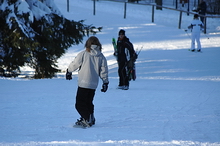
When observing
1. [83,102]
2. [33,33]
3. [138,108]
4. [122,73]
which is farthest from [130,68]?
[33,33]

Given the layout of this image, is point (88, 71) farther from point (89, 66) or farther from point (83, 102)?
point (83, 102)

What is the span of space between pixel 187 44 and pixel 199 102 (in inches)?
483

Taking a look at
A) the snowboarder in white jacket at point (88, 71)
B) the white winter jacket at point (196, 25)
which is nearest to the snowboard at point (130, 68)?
the snowboarder in white jacket at point (88, 71)

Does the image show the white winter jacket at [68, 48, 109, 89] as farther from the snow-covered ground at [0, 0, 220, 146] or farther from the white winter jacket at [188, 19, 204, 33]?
the white winter jacket at [188, 19, 204, 33]

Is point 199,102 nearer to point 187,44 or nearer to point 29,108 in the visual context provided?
point 29,108

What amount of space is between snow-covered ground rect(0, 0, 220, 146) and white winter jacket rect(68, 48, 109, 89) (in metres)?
0.72

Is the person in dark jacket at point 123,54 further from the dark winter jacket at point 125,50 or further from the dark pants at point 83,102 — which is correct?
the dark pants at point 83,102

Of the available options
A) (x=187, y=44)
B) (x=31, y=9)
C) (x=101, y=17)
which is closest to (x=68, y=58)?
(x=187, y=44)

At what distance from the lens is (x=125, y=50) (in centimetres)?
1011

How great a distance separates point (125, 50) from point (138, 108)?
101 inches

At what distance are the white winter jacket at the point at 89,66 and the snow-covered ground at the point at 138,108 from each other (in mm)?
720

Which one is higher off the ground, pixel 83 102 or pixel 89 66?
pixel 89 66

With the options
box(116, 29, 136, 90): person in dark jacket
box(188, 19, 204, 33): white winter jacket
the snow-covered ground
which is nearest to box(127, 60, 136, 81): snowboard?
box(116, 29, 136, 90): person in dark jacket

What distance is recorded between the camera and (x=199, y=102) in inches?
337
